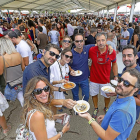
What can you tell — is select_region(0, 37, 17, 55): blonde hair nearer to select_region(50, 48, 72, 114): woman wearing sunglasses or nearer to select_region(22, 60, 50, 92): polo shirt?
select_region(22, 60, 50, 92): polo shirt

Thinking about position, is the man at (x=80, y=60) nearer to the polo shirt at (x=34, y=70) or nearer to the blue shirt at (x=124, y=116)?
the polo shirt at (x=34, y=70)

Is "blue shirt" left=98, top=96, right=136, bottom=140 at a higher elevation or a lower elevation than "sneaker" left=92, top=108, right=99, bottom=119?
higher

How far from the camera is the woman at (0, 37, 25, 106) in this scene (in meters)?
2.27

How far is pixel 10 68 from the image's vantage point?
2.31 metres

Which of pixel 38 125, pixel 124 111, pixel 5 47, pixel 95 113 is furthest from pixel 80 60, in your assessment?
pixel 38 125

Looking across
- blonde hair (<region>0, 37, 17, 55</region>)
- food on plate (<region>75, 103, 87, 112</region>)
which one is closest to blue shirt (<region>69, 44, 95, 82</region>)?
food on plate (<region>75, 103, 87, 112</region>)

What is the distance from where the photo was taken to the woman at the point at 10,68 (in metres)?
2.27

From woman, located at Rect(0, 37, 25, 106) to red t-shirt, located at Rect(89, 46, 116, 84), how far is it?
5.72ft

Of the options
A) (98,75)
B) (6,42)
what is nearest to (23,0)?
(6,42)

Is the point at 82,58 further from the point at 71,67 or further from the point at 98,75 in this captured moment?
the point at 98,75

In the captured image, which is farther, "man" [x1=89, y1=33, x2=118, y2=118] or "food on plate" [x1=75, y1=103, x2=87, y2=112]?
"man" [x1=89, y1=33, x2=118, y2=118]

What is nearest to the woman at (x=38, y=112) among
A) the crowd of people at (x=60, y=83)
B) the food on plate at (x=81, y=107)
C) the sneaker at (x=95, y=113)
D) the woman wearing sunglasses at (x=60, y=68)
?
the crowd of people at (x=60, y=83)

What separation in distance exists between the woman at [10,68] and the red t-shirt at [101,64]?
1744mm

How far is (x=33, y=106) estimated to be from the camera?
140 cm
